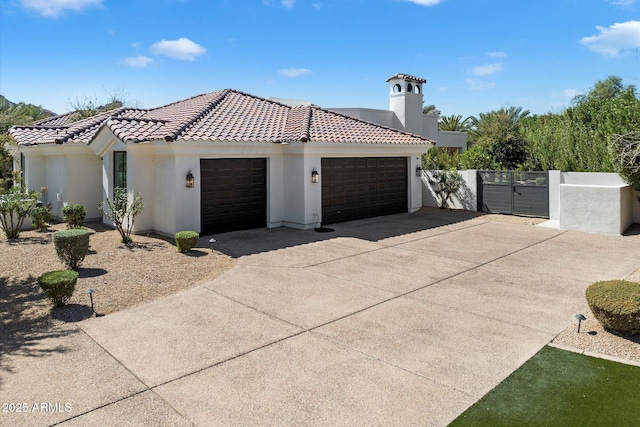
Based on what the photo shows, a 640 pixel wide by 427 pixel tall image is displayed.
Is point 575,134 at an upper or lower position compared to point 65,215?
upper

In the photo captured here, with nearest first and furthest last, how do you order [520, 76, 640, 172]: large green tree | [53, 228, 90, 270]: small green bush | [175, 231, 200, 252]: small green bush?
[53, 228, 90, 270]: small green bush, [175, 231, 200, 252]: small green bush, [520, 76, 640, 172]: large green tree

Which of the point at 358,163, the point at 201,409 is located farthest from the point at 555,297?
the point at 358,163

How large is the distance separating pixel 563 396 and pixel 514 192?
53.3 feet

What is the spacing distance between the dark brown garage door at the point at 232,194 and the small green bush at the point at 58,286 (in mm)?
6881

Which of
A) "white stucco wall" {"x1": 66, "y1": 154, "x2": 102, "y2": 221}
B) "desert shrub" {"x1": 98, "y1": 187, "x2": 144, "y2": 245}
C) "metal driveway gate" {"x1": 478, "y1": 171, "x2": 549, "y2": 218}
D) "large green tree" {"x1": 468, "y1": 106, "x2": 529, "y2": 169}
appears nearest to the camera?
"desert shrub" {"x1": 98, "y1": 187, "x2": 144, "y2": 245}

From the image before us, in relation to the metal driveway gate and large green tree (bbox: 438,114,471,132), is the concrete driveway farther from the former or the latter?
large green tree (bbox: 438,114,471,132)

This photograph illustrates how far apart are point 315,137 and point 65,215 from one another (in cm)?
929

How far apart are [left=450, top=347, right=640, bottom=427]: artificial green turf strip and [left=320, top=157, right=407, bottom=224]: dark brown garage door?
12044mm

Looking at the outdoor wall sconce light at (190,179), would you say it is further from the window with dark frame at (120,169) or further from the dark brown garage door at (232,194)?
the window with dark frame at (120,169)

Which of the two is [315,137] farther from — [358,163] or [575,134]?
[575,134]

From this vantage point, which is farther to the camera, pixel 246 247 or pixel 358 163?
pixel 358 163

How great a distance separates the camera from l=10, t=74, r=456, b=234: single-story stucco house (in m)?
14.7

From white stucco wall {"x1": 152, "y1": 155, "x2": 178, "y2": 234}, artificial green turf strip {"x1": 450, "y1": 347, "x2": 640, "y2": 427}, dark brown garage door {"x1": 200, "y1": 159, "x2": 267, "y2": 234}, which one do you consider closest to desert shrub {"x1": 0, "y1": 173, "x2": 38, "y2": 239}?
white stucco wall {"x1": 152, "y1": 155, "x2": 178, "y2": 234}

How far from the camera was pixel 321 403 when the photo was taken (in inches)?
200
